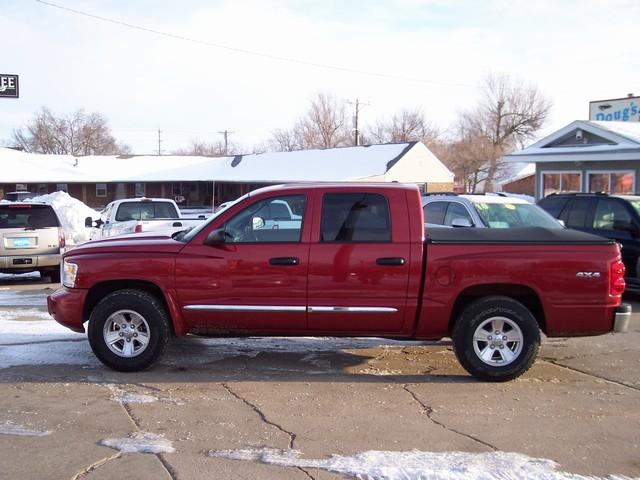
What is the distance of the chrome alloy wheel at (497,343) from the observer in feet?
20.9

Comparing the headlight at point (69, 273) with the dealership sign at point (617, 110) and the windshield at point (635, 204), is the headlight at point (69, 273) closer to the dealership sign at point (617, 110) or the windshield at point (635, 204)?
the windshield at point (635, 204)

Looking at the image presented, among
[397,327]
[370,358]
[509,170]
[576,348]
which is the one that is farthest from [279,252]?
[509,170]

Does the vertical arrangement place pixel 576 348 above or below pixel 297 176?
below

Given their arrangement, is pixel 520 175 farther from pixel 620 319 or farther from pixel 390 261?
pixel 390 261

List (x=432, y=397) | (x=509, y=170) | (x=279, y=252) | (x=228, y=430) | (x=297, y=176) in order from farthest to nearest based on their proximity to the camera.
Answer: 1. (x=509, y=170)
2. (x=297, y=176)
3. (x=279, y=252)
4. (x=432, y=397)
5. (x=228, y=430)

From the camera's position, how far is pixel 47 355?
735cm

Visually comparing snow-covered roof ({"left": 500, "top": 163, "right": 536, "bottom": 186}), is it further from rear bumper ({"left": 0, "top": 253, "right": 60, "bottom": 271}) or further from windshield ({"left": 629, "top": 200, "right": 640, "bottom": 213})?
rear bumper ({"left": 0, "top": 253, "right": 60, "bottom": 271})

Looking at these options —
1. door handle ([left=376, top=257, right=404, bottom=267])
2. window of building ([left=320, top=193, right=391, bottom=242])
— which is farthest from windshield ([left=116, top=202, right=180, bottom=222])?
door handle ([left=376, top=257, right=404, bottom=267])

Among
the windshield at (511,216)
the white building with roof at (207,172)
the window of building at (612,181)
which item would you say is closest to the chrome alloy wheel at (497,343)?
the windshield at (511,216)

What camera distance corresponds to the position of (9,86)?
23938mm

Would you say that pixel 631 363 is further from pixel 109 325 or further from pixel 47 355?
pixel 47 355

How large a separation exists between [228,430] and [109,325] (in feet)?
6.83

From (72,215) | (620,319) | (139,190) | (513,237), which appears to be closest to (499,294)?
(513,237)

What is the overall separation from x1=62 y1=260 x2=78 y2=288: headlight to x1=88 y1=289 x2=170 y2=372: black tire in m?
0.36
